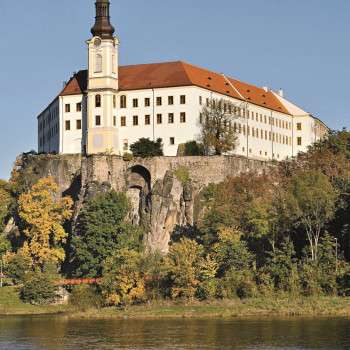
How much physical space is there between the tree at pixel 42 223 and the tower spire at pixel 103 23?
17024mm

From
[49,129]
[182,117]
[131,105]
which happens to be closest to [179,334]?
[182,117]

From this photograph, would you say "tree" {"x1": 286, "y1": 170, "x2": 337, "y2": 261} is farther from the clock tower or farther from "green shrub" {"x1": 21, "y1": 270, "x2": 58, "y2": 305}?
the clock tower

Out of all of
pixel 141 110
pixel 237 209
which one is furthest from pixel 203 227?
pixel 141 110

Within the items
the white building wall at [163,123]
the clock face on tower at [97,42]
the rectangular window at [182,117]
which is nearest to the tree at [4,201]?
the white building wall at [163,123]

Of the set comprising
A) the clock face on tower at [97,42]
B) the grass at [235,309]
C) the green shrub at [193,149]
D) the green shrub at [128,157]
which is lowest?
the grass at [235,309]

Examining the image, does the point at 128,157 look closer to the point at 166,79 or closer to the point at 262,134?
the point at 166,79

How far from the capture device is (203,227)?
378 ft

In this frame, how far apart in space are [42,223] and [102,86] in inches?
696

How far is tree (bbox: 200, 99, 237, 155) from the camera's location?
130m

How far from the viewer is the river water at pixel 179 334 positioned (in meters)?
78.9

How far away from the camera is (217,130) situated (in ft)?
433

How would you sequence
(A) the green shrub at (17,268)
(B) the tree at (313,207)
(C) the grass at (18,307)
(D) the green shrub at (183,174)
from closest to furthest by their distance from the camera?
(B) the tree at (313,207)
(C) the grass at (18,307)
(A) the green shrub at (17,268)
(D) the green shrub at (183,174)

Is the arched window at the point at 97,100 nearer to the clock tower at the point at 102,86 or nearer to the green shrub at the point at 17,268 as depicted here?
the clock tower at the point at 102,86

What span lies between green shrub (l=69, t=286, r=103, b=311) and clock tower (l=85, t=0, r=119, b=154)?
23.2 m
